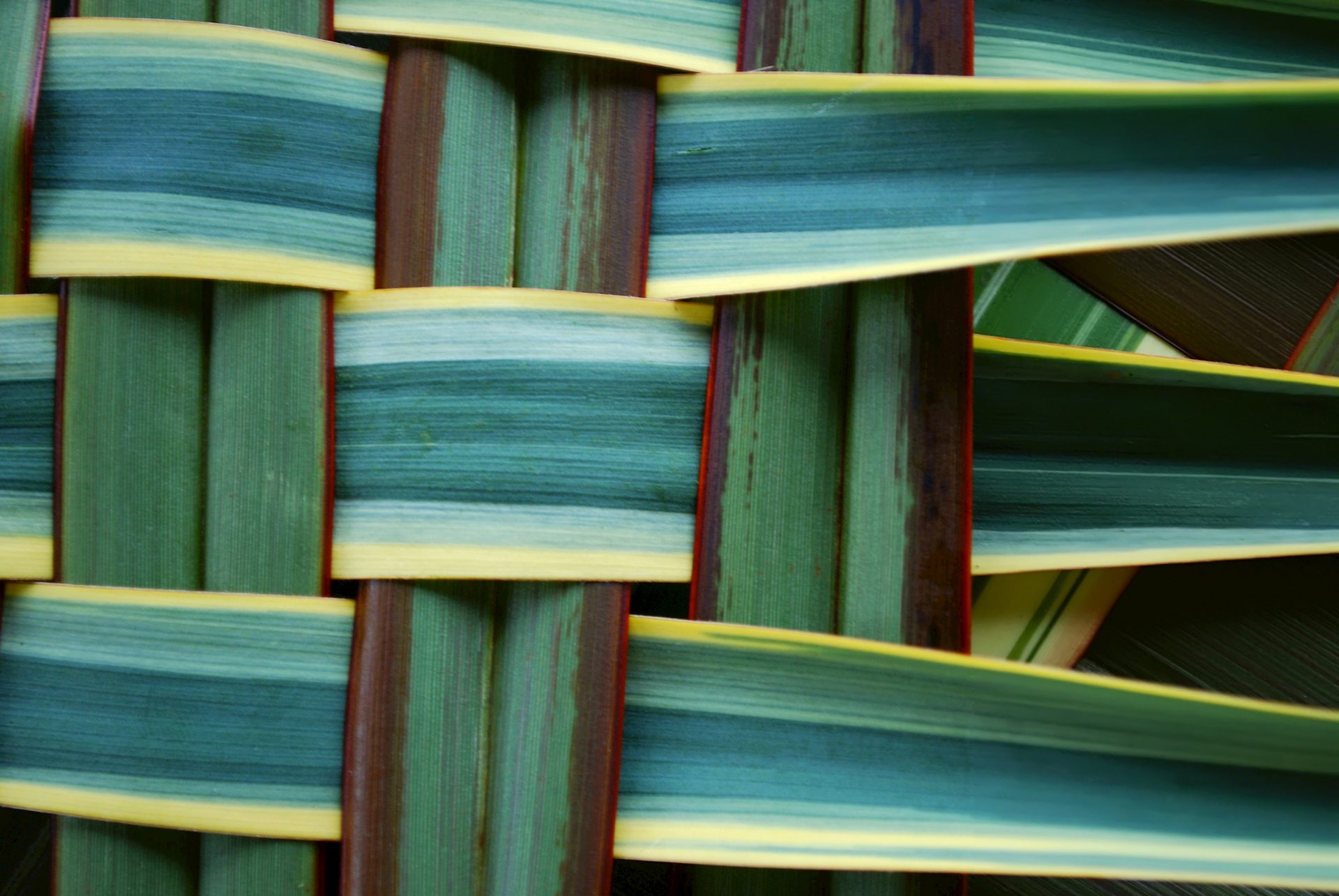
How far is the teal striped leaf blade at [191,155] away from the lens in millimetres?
352

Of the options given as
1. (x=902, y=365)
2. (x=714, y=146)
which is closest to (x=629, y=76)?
(x=714, y=146)

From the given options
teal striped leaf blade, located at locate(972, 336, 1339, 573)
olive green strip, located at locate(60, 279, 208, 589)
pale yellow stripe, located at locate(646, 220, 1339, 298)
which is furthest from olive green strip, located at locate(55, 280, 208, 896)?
teal striped leaf blade, located at locate(972, 336, 1339, 573)

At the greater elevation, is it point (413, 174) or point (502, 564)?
point (413, 174)

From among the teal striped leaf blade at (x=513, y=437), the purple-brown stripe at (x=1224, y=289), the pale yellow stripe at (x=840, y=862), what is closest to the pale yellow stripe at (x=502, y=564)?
the teal striped leaf blade at (x=513, y=437)

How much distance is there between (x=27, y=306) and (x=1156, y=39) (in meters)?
0.50

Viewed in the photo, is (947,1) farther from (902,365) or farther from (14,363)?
(14,363)

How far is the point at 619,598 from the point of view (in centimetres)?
35

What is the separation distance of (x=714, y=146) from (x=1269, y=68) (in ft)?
0.87

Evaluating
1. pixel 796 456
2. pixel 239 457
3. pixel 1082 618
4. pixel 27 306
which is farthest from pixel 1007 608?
pixel 27 306

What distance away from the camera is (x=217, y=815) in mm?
350

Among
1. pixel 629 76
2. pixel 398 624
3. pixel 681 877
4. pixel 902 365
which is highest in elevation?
pixel 629 76

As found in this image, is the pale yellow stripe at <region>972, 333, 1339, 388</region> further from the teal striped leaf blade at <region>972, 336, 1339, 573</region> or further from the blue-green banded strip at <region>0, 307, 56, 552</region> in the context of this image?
the blue-green banded strip at <region>0, 307, 56, 552</region>

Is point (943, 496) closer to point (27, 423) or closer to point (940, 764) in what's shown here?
point (940, 764)

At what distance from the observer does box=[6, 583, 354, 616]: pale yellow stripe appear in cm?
35
